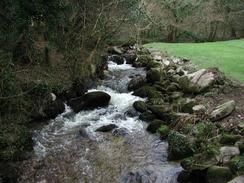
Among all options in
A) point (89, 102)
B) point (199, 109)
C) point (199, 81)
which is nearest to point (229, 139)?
point (199, 109)

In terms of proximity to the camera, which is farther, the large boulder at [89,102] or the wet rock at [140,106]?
the large boulder at [89,102]

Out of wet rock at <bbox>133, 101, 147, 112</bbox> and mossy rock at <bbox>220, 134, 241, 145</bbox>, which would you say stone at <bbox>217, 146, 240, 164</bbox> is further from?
wet rock at <bbox>133, 101, 147, 112</bbox>

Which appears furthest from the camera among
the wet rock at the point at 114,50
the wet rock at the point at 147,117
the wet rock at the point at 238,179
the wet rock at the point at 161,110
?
the wet rock at the point at 114,50

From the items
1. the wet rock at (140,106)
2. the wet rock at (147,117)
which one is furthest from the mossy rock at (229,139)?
the wet rock at (140,106)

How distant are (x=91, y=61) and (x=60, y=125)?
4.92 m

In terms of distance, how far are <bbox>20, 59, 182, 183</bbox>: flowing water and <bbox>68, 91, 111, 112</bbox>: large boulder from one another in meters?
0.30

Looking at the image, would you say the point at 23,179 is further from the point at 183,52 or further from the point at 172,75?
the point at 183,52

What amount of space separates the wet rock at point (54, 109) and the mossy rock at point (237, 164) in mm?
7384

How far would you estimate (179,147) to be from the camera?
416 inches

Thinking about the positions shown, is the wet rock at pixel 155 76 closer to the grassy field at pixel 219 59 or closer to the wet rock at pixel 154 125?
the grassy field at pixel 219 59

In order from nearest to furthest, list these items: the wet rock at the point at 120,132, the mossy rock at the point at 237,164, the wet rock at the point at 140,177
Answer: the mossy rock at the point at 237,164, the wet rock at the point at 140,177, the wet rock at the point at 120,132

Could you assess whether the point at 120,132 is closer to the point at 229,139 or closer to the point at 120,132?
the point at 120,132

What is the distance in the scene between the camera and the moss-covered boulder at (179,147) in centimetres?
1049

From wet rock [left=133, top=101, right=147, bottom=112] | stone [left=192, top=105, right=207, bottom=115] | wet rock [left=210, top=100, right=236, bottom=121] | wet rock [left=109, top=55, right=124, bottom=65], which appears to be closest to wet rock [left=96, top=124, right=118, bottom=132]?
wet rock [left=133, top=101, right=147, bottom=112]
